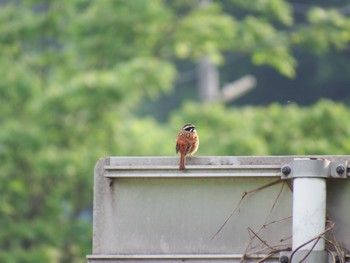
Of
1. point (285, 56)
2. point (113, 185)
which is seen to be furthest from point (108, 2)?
point (113, 185)

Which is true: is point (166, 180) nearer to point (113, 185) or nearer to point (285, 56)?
point (113, 185)

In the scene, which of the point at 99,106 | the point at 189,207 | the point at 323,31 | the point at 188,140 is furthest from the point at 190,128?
the point at 323,31

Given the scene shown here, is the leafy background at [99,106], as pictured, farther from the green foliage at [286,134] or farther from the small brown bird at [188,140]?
the small brown bird at [188,140]

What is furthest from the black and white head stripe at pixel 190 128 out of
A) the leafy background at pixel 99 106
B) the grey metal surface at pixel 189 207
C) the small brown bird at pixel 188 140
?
the leafy background at pixel 99 106

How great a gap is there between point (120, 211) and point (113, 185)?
0.35ft

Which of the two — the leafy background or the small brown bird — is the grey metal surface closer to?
the small brown bird

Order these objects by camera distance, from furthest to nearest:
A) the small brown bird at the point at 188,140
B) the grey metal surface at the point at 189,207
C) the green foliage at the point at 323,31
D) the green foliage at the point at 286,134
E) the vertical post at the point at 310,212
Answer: the green foliage at the point at 323,31, the green foliage at the point at 286,134, the small brown bird at the point at 188,140, the grey metal surface at the point at 189,207, the vertical post at the point at 310,212

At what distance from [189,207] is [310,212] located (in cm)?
55

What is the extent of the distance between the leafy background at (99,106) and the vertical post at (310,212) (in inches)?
647

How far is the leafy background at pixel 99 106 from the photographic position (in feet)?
77.2

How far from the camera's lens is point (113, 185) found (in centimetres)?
534

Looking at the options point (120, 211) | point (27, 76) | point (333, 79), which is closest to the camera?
point (120, 211)

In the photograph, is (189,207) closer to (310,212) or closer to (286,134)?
(310,212)

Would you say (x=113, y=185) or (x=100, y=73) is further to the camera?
(x=100, y=73)
